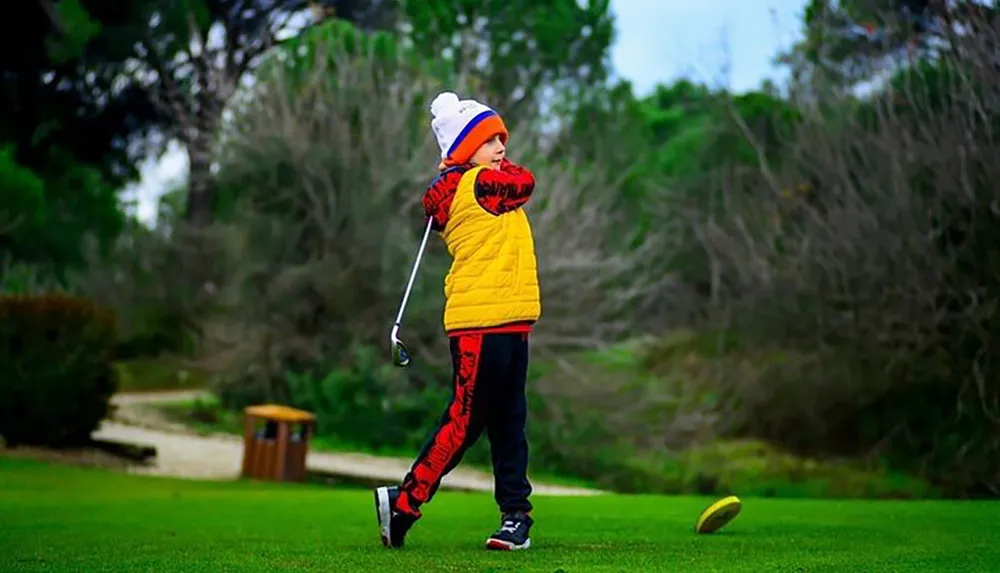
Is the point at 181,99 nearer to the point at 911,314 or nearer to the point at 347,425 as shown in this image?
the point at 347,425

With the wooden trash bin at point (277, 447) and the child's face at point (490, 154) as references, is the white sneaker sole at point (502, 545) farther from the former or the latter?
the wooden trash bin at point (277, 447)

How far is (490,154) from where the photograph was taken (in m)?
6.03

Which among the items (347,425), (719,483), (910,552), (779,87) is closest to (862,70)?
(779,87)

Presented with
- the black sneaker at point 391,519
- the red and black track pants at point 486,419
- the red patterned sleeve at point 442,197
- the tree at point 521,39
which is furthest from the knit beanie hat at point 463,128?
the tree at point 521,39

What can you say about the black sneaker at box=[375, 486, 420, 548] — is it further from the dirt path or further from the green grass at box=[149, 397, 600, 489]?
the green grass at box=[149, 397, 600, 489]

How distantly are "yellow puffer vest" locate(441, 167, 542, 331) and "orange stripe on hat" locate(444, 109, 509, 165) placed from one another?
16 cm

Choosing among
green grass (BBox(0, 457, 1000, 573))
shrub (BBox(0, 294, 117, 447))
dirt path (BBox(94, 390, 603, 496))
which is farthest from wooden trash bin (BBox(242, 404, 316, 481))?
green grass (BBox(0, 457, 1000, 573))

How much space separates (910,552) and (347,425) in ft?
53.7

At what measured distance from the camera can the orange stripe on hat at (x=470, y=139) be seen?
5992mm

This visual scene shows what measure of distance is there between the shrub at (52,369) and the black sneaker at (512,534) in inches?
492

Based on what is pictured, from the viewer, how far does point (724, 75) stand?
74.0ft

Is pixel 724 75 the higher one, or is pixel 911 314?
pixel 724 75

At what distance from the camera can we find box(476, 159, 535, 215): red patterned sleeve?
19.0 feet

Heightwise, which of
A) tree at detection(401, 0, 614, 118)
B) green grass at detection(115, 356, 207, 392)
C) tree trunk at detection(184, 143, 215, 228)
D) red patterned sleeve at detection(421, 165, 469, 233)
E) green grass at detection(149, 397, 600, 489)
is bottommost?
green grass at detection(149, 397, 600, 489)
